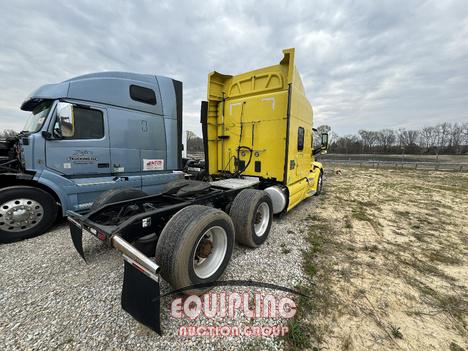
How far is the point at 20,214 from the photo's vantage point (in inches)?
135

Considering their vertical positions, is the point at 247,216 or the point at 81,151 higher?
the point at 81,151

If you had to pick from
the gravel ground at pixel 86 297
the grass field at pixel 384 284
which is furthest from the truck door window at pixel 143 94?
the grass field at pixel 384 284

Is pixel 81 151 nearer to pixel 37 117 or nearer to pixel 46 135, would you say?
pixel 46 135

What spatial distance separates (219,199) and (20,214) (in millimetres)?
3398

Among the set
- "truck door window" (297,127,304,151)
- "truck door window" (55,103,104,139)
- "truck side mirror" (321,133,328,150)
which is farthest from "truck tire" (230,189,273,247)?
"truck side mirror" (321,133,328,150)

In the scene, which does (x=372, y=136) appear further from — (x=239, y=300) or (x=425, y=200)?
(x=239, y=300)

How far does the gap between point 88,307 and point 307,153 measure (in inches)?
224

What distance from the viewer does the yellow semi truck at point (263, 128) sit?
4352 millimetres

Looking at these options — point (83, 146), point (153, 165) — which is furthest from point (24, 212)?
point (153, 165)

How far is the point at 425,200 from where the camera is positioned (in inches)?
273

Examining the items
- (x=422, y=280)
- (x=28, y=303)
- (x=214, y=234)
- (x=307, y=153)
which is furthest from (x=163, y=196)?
(x=307, y=153)

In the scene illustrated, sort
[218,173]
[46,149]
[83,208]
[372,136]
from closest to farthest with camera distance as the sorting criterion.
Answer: [46,149] → [83,208] → [218,173] → [372,136]

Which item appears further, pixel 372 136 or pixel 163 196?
pixel 372 136

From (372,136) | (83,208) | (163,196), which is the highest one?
(372,136)
